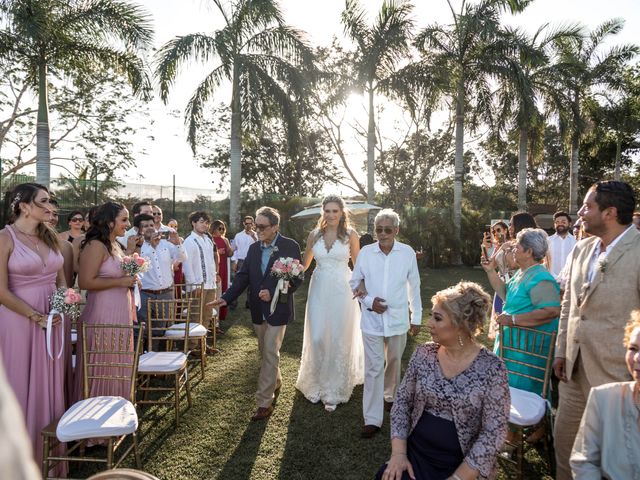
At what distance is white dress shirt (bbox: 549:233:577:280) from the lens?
29.9ft

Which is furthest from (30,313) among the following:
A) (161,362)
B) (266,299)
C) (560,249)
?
(560,249)

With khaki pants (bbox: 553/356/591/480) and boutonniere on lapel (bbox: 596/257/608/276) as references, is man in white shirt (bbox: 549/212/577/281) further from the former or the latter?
boutonniere on lapel (bbox: 596/257/608/276)

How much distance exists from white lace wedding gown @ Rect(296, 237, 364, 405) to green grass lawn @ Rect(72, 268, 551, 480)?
0.27 m

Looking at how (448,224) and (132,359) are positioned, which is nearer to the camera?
(132,359)

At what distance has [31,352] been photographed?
4062mm

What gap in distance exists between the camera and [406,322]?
5.21m

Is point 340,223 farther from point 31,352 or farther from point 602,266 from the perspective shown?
point 31,352

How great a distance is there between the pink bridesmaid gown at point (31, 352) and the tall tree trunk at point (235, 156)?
42.5ft

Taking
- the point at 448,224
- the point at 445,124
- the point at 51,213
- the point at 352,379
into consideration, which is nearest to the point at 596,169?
the point at 445,124

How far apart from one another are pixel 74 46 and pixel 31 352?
1115cm

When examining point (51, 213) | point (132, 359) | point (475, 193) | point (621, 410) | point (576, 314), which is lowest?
point (132, 359)

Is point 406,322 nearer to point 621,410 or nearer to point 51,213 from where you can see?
point 621,410

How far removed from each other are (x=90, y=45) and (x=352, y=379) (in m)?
11.7

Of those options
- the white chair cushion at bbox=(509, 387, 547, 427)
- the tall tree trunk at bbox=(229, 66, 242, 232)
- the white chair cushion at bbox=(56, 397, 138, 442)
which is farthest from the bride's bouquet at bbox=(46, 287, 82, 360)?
the tall tree trunk at bbox=(229, 66, 242, 232)
